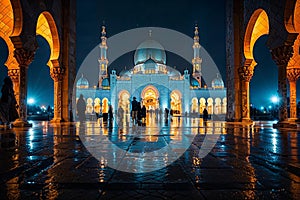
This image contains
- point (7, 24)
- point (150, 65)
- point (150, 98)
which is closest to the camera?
point (7, 24)

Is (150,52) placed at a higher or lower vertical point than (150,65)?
higher

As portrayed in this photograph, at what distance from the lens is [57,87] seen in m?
13.1

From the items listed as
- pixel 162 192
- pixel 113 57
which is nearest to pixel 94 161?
pixel 162 192

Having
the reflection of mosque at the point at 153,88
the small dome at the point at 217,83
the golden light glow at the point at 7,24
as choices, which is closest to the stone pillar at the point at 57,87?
the golden light glow at the point at 7,24

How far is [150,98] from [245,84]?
134 feet

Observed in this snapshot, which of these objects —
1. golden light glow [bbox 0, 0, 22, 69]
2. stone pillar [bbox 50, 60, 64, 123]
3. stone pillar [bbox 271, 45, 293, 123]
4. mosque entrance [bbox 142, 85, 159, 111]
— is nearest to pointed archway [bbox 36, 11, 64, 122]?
stone pillar [bbox 50, 60, 64, 123]

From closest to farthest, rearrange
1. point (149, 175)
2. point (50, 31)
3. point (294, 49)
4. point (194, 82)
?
point (149, 175) → point (50, 31) → point (294, 49) → point (194, 82)

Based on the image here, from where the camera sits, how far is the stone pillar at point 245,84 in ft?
42.0

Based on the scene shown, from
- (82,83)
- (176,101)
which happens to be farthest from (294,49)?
(82,83)

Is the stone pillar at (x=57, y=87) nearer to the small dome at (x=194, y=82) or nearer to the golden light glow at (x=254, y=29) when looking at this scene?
the golden light glow at (x=254, y=29)

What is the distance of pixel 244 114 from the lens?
13.2 m

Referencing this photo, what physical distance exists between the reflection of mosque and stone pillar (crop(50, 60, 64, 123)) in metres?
33.2

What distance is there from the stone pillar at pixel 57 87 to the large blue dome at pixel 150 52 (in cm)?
4137

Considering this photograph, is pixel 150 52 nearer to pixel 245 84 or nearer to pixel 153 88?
pixel 153 88
